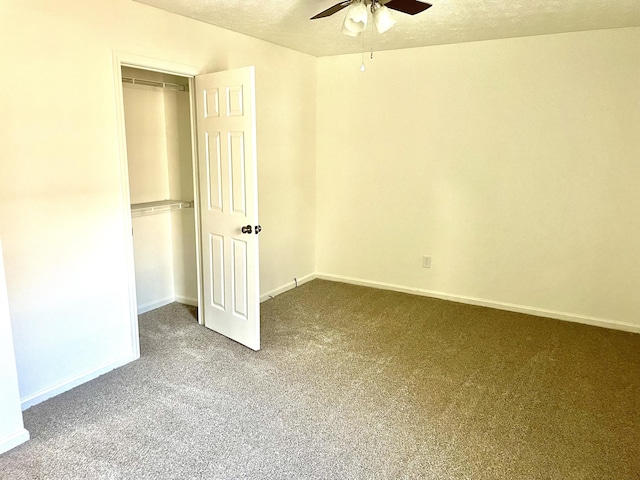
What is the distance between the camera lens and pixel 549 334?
3.76 meters

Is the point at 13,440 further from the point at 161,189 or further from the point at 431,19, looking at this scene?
the point at 431,19

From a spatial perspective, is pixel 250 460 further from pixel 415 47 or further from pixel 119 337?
pixel 415 47

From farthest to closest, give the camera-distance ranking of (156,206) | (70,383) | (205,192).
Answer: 1. (156,206)
2. (205,192)
3. (70,383)

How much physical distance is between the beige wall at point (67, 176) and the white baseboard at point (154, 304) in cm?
101

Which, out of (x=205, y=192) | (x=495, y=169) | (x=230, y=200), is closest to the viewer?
(x=230, y=200)

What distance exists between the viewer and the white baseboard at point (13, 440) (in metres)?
2.26

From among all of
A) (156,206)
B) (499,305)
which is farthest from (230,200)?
(499,305)

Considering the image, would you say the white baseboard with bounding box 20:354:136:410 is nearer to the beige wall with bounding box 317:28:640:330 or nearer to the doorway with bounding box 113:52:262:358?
the doorway with bounding box 113:52:262:358

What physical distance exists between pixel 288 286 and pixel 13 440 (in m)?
2.91

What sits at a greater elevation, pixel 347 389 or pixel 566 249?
pixel 566 249

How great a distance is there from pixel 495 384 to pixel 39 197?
3.01 m

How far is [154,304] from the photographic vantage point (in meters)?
4.32

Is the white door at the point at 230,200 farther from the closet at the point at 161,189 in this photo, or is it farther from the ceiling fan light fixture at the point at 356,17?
the ceiling fan light fixture at the point at 356,17

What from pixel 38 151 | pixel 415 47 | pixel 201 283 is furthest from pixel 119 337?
pixel 415 47
